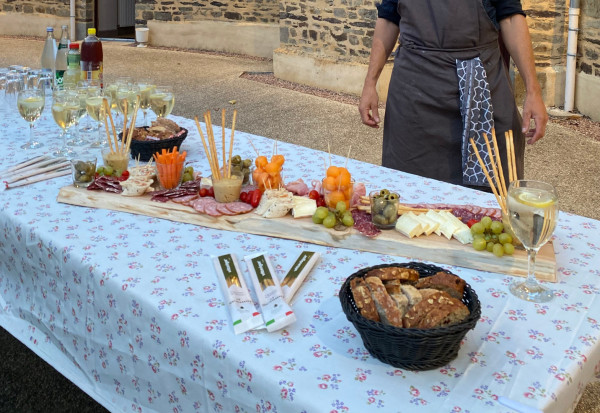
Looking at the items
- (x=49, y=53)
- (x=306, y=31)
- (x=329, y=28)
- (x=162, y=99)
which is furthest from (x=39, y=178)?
(x=306, y=31)

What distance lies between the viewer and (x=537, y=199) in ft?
5.61

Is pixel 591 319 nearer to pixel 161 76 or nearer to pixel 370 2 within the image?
pixel 370 2

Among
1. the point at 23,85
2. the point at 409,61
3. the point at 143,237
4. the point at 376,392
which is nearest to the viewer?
the point at 376,392

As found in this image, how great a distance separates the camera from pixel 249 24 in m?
12.7

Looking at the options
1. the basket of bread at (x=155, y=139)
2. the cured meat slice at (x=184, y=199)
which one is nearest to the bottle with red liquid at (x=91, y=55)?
the basket of bread at (x=155, y=139)

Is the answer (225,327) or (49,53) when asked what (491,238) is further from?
(49,53)

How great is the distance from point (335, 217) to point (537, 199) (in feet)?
1.90

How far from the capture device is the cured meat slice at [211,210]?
7.18 ft

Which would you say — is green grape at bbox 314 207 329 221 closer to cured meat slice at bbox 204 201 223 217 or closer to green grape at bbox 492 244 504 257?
cured meat slice at bbox 204 201 223 217

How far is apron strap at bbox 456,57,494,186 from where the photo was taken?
309 centimetres

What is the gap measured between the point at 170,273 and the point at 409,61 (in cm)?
179

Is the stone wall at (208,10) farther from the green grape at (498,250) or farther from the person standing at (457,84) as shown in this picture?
the green grape at (498,250)

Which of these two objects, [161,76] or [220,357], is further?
[161,76]

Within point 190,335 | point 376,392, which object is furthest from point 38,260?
point 376,392
